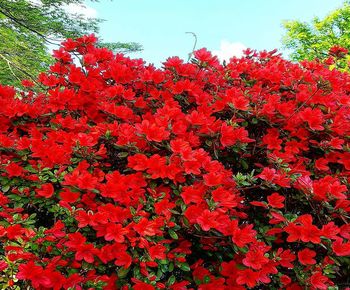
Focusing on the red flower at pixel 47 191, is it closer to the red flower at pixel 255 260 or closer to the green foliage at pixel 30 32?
the red flower at pixel 255 260

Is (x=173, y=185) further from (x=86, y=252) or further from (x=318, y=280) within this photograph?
(x=318, y=280)

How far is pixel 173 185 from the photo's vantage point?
1983 millimetres

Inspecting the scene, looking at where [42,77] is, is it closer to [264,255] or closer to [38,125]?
[38,125]

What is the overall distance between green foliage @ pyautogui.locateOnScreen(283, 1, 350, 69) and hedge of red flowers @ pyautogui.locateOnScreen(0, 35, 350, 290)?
14365mm

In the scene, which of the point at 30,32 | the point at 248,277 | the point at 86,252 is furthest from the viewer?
the point at 30,32

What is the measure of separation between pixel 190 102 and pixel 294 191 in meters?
0.79

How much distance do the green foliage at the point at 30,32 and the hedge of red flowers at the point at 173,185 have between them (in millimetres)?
5379

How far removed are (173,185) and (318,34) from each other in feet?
54.2

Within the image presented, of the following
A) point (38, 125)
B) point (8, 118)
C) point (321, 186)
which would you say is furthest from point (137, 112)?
point (321, 186)

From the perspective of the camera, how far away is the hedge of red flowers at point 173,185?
183cm

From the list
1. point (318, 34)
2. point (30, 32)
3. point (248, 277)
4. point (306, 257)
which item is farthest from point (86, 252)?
point (318, 34)

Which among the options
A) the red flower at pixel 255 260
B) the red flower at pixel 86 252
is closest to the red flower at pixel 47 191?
the red flower at pixel 86 252

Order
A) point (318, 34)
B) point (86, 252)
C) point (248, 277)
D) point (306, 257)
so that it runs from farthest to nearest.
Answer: point (318, 34), point (306, 257), point (248, 277), point (86, 252)

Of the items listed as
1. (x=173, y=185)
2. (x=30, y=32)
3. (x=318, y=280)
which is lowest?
(x=30, y=32)
